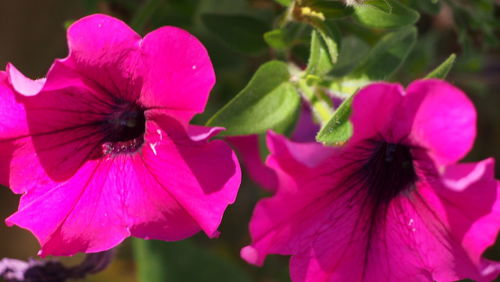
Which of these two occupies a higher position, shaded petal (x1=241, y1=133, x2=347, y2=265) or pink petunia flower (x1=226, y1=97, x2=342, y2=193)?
shaded petal (x1=241, y1=133, x2=347, y2=265)

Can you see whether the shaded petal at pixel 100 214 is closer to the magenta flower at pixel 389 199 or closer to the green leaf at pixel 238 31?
the magenta flower at pixel 389 199

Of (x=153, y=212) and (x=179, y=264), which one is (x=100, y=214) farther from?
(x=179, y=264)

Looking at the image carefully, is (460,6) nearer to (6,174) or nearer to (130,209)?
(130,209)

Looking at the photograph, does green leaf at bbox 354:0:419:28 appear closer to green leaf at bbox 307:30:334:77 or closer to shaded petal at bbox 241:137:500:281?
green leaf at bbox 307:30:334:77

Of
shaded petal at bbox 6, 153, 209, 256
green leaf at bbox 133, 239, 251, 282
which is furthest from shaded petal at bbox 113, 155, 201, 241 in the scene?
green leaf at bbox 133, 239, 251, 282

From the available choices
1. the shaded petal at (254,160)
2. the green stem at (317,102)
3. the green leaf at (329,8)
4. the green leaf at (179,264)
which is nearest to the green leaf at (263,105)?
the green stem at (317,102)

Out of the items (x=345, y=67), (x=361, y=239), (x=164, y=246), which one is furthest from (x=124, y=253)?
(x=361, y=239)
